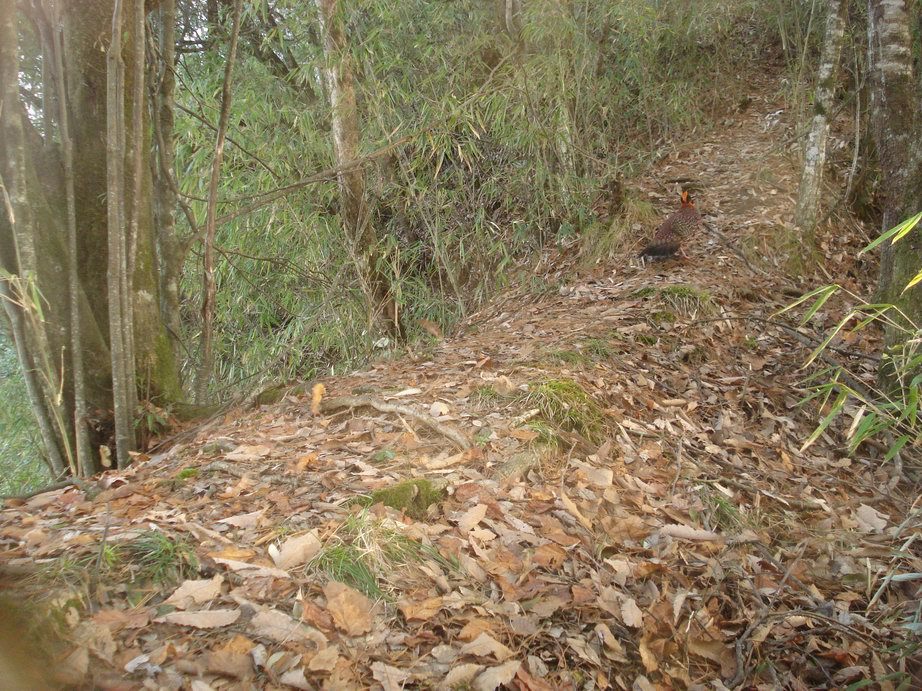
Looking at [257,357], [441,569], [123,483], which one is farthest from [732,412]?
[257,357]

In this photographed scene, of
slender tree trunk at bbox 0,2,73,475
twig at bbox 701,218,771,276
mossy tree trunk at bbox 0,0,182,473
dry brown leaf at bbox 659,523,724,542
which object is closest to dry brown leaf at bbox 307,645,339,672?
dry brown leaf at bbox 659,523,724,542

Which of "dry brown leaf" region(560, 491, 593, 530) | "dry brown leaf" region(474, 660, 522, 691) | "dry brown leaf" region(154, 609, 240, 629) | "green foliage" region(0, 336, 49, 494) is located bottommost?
"green foliage" region(0, 336, 49, 494)

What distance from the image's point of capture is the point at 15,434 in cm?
545

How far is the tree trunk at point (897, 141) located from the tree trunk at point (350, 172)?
9.79 feet

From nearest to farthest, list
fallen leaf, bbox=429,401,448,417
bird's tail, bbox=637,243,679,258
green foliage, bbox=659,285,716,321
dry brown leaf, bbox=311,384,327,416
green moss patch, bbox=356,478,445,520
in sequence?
1. green moss patch, bbox=356,478,445,520
2. fallen leaf, bbox=429,401,448,417
3. dry brown leaf, bbox=311,384,327,416
4. green foliage, bbox=659,285,716,321
5. bird's tail, bbox=637,243,679,258

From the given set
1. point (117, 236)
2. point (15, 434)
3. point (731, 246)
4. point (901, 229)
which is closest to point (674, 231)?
point (731, 246)

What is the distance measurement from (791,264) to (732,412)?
2256 mm

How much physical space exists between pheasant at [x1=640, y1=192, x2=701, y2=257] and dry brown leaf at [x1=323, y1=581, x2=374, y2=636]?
4.00m

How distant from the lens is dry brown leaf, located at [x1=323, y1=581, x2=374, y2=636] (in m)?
1.50

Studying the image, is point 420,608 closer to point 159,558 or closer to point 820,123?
point 159,558

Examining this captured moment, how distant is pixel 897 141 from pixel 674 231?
1988mm

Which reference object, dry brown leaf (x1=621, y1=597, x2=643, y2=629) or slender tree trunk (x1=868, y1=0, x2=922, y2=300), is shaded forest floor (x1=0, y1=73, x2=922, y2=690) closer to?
dry brown leaf (x1=621, y1=597, x2=643, y2=629)

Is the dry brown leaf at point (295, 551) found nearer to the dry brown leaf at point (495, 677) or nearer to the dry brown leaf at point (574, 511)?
the dry brown leaf at point (495, 677)

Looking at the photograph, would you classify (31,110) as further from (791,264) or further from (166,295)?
(791,264)
